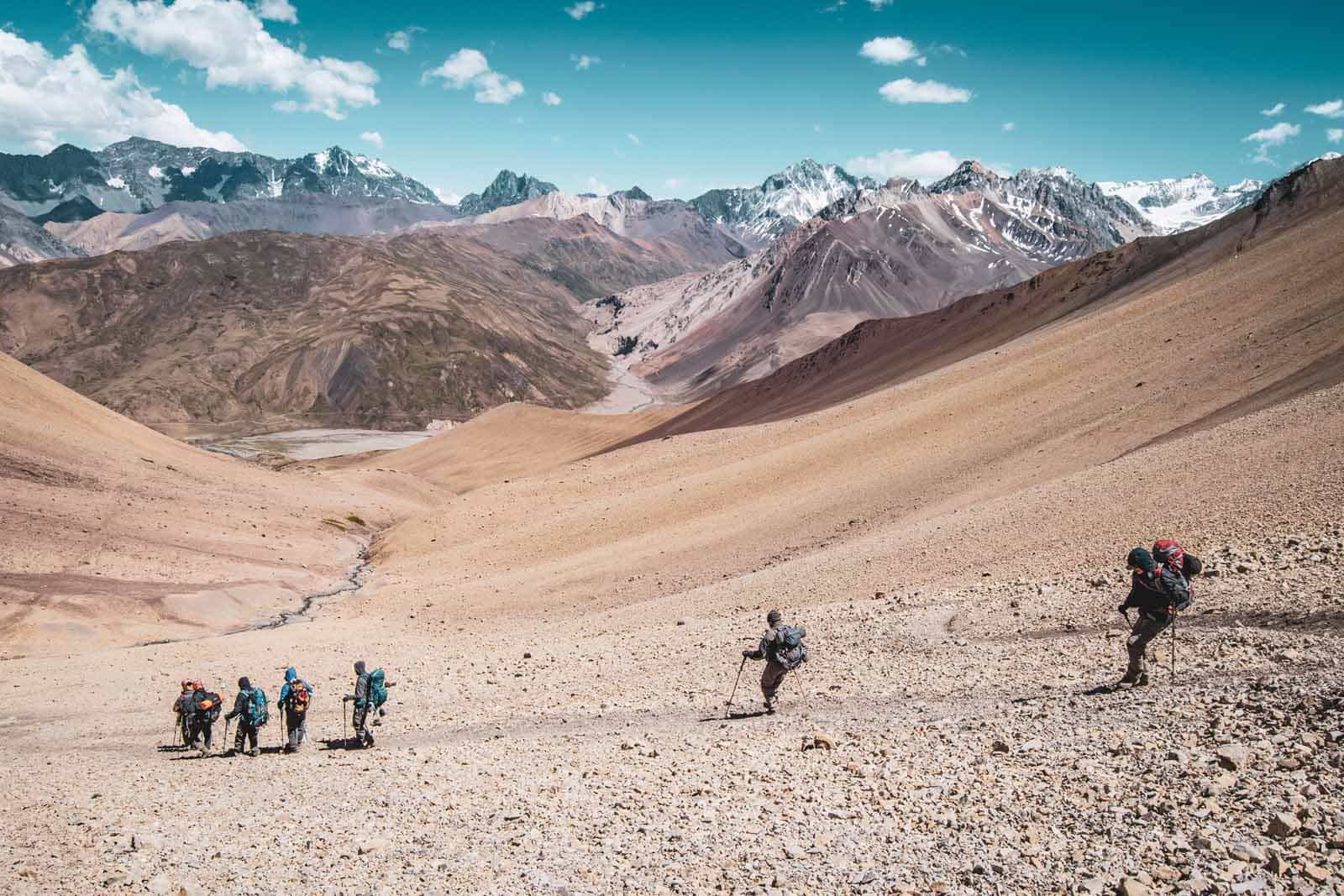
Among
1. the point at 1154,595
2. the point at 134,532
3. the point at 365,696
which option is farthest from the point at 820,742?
the point at 134,532

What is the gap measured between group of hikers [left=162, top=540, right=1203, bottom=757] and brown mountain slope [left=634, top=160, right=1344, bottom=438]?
26.1 m

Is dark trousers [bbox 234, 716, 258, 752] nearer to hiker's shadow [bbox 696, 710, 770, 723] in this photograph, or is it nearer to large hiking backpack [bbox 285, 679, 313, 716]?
large hiking backpack [bbox 285, 679, 313, 716]

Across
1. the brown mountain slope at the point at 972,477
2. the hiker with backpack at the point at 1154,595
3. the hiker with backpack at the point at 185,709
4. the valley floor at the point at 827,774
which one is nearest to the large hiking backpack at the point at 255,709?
the valley floor at the point at 827,774

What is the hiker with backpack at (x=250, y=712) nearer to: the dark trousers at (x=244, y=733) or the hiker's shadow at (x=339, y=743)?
the dark trousers at (x=244, y=733)

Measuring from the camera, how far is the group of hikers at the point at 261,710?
16.9m

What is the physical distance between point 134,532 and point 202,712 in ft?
106

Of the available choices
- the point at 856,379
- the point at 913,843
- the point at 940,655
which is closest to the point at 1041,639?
the point at 940,655

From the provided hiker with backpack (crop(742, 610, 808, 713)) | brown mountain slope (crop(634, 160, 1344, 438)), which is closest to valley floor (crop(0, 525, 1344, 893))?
hiker with backpack (crop(742, 610, 808, 713))

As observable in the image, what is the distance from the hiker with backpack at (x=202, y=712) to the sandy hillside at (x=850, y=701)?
707 mm

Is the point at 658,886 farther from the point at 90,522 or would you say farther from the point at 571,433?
the point at 571,433

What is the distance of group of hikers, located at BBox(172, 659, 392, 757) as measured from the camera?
16.9m

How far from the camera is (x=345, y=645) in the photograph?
2820 cm

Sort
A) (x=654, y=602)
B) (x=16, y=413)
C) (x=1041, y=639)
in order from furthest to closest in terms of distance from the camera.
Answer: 1. (x=16, y=413)
2. (x=654, y=602)
3. (x=1041, y=639)

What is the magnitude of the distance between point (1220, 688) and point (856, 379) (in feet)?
244
